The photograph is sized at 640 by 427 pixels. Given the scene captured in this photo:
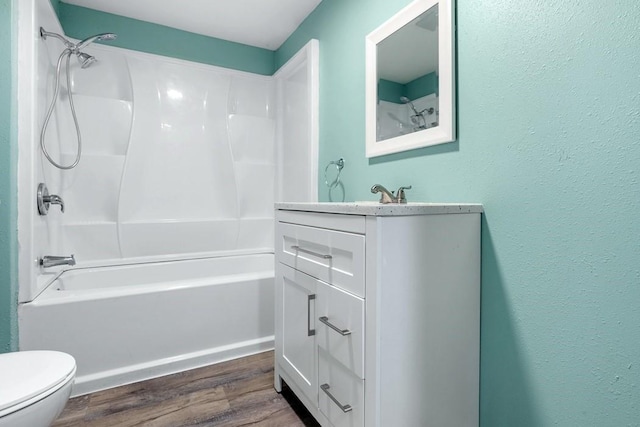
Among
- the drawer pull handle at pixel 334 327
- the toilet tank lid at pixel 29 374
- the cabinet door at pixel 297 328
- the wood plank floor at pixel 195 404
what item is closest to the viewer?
the toilet tank lid at pixel 29 374

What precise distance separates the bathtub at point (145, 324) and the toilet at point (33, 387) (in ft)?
1.63

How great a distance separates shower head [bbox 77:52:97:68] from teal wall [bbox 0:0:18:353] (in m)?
0.71

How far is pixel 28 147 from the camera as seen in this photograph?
60.2 inches

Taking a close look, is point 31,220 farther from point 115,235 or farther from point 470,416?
point 470,416

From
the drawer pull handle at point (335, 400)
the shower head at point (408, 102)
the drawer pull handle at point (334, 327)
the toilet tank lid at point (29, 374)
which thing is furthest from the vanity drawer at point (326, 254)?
the toilet tank lid at point (29, 374)

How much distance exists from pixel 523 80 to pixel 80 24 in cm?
273

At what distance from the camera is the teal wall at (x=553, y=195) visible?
80 cm

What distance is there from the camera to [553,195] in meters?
0.93

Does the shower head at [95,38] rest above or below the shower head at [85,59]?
above

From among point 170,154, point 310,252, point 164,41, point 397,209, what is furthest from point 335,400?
point 164,41

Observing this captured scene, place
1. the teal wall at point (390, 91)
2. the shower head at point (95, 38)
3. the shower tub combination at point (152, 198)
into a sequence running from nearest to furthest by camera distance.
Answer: the teal wall at point (390, 91) < the shower tub combination at point (152, 198) < the shower head at point (95, 38)

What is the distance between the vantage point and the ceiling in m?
2.19

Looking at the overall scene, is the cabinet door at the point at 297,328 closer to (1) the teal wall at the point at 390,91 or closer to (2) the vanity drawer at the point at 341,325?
(2) the vanity drawer at the point at 341,325

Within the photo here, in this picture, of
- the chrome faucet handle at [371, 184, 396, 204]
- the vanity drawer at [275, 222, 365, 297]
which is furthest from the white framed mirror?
the vanity drawer at [275, 222, 365, 297]
